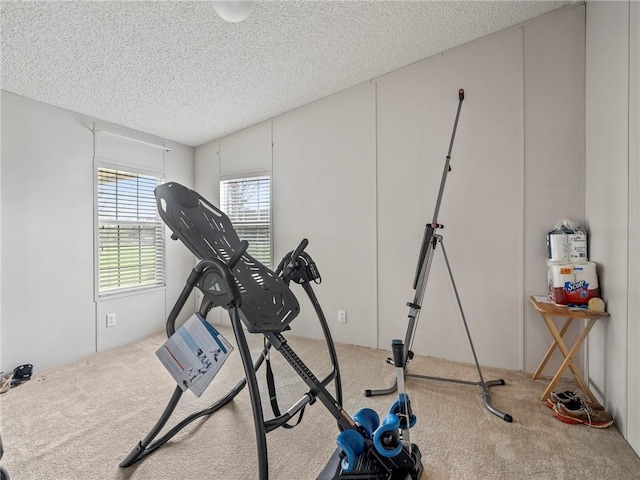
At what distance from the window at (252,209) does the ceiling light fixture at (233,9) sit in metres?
1.94

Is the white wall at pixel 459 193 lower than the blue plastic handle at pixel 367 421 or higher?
higher

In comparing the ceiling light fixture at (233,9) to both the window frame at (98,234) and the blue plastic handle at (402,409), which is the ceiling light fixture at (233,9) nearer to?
the window frame at (98,234)

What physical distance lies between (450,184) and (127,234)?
329 centimetres

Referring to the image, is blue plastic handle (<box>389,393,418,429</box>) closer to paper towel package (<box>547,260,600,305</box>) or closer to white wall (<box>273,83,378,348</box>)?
paper towel package (<box>547,260,600,305</box>)

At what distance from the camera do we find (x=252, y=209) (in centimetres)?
398

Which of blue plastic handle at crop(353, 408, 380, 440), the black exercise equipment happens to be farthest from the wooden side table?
blue plastic handle at crop(353, 408, 380, 440)

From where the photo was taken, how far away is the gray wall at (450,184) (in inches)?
103

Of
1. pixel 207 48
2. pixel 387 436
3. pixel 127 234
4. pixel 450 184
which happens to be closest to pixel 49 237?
pixel 127 234

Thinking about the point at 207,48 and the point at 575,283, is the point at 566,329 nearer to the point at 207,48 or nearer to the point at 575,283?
the point at 575,283

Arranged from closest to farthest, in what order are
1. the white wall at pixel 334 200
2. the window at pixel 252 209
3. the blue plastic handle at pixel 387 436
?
the blue plastic handle at pixel 387 436, the white wall at pixel 334 200, the window at pixel 252 209

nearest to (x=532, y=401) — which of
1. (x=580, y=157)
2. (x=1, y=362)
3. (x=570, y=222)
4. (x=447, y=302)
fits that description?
(x=447, y=302)

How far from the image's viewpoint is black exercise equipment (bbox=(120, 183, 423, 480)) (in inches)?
55.9

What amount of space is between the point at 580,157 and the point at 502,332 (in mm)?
1494

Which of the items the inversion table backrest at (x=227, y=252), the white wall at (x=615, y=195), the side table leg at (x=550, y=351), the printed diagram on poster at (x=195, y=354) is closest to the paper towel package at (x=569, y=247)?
the white wall at (x=615, y=195)
